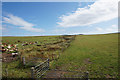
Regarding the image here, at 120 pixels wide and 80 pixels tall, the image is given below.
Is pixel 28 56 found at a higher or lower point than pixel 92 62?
higher

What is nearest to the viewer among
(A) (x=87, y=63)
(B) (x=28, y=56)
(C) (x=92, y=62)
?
(A) (x=87, y=63)

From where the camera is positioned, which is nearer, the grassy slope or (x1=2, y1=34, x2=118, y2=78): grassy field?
(x1=2, y1=34, x2=118, y2=78): grassy field

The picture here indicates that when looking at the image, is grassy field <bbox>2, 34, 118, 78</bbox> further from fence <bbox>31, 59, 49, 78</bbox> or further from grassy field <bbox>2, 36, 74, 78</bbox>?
fence <bbox>31, 59, 49, 78</bbox>

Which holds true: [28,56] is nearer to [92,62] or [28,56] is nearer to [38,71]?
[38,71]

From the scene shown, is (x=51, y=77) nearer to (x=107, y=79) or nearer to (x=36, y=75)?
(x=36, y=75)

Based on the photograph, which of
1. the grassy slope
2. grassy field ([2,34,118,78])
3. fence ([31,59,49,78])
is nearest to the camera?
fence ([31,59,49,78])

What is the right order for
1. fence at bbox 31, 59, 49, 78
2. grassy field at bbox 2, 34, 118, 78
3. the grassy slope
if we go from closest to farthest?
1. fence at bbox 31, 59, 49, 78
2. grassy field at bbox 2, 34, 118, 78
3. the grassy slope

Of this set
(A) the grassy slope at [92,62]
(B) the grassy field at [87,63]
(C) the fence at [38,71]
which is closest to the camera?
(C) the fence at [38,71]

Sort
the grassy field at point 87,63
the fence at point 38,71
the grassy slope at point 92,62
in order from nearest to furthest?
the fence at point 38,71 < the grassy field at point 87,63 < the grassy slope at point 92,62

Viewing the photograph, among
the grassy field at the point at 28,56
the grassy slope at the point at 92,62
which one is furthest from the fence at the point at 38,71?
the grassy slope at the point at 92,62

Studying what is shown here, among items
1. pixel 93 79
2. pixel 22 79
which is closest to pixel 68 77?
pixel 93 79

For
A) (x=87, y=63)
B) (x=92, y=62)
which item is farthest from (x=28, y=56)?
(x=92, y=62)

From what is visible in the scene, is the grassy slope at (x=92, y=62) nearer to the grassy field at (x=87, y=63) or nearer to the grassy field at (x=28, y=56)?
the grassy field at (x=87, y=63)

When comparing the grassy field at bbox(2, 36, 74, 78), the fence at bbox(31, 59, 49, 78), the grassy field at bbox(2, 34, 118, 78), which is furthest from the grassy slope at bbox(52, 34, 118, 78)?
the grassy field at bbox(2, 36, 74, 78)
